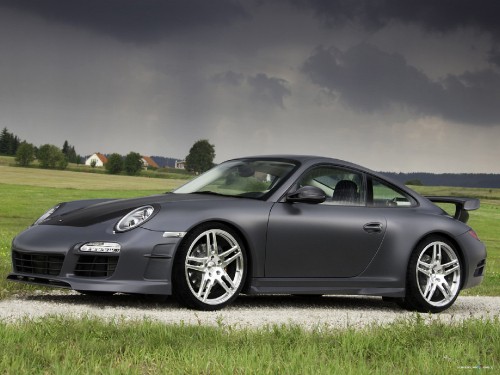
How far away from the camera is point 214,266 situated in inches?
313

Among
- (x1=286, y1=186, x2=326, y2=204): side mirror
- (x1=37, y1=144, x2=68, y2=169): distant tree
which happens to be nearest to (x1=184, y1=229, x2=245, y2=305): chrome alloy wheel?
(x1=286, y1=186, x2=326, y2=204): side mirror

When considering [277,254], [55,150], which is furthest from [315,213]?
[55,150]

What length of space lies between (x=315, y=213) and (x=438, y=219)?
156cm

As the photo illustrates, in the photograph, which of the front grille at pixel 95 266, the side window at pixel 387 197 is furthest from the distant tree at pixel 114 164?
the front grille at pixel 95 266

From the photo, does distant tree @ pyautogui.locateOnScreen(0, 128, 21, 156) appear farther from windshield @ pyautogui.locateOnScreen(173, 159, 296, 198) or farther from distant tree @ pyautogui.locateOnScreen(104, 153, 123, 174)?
windshield @ pyautogui.locateOnScreen(173, 159, 296, 198)

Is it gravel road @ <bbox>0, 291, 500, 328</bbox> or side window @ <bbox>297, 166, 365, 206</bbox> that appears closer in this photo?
gravel road @ <bbox>0, 291, 500, 328</bbox>

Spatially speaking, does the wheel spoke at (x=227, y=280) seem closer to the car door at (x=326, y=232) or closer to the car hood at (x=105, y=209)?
the car door at (x=326, y=232)

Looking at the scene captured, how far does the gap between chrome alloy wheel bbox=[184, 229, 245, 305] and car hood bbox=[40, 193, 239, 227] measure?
47 centimetres

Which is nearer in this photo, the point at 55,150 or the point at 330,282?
the point at 330,282

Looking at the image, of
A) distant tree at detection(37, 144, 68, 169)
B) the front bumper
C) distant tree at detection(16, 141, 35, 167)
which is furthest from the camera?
distant tree at detection(16, 141, 35, 167)

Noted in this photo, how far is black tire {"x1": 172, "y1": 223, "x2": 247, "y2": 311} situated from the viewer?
25.7 feet

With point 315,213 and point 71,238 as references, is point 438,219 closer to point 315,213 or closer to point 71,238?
point 315,213

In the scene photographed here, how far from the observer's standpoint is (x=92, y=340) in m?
5.66

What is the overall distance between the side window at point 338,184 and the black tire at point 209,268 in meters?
1.21
